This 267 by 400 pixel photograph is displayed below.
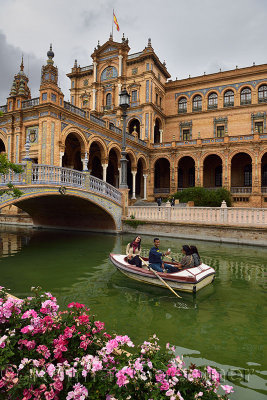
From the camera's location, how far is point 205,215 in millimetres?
15961

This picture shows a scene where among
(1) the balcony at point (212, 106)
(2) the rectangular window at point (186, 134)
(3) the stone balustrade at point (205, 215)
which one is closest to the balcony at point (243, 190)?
(2) the rectangular window at point (186, 134)

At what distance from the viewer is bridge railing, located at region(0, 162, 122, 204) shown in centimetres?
1172

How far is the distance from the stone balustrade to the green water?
3277mm

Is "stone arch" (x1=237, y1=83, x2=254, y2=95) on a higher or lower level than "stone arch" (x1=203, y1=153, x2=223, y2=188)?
higher

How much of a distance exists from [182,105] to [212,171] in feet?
34.7

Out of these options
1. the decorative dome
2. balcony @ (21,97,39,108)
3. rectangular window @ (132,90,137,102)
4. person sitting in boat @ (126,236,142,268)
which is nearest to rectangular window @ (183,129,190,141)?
rectangular window @ (132,90,137,102)

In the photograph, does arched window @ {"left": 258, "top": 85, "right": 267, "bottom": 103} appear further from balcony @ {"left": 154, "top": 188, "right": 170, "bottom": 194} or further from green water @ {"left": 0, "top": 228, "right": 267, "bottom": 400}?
green water @ {"left": 0, "top": 228, "right": 267, "bottom": 400}

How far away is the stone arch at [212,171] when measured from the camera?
32562mm

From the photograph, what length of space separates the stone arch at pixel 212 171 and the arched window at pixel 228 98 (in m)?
7.43

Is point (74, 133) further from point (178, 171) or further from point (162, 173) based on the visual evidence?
point (178, 171)

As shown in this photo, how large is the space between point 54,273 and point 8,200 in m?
4.36

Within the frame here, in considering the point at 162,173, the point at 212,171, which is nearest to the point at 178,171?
the point at 162,173

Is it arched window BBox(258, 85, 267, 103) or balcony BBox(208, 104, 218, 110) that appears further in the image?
balcony BBox(208, 104, 218, 110)

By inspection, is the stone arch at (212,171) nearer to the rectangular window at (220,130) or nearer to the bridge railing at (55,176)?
the rectangular window at (220,130)
